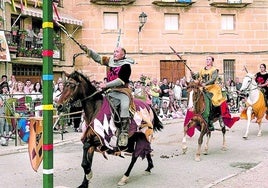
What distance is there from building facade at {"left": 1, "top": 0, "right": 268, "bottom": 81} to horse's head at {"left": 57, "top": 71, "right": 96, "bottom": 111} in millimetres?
21012

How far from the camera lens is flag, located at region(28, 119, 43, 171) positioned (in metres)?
6.42

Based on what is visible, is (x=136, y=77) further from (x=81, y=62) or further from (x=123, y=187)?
(x=123, y=187)

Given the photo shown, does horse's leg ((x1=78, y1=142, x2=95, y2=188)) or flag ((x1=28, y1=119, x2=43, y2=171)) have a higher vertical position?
flag ((x1=28, y1=119, x2=43, y2=171))

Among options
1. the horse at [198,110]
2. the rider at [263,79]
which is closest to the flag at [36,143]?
the horse at [198,110]

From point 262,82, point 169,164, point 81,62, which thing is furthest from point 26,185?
point 81,62

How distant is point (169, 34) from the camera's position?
31.2 metres

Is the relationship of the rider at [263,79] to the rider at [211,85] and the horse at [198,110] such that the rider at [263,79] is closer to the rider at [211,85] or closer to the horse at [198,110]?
the rider at [211,85]

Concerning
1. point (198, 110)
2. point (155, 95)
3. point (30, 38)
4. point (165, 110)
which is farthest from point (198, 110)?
point (30, 38)

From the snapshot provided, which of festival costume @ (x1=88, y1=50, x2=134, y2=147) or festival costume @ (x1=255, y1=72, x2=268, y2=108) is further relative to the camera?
festival costume @ (x1=255, y1=72, x2=268, y2=108)

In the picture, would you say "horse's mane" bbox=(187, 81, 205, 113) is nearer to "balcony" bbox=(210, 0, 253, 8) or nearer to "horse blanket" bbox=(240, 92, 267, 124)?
"horse blanket" bbox=(240, 92, 267, 124)

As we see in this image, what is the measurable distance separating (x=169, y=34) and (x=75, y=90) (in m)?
24.1

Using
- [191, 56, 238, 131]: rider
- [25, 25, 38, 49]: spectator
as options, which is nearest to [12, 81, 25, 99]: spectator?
[191, 56, 238, 131]: rider

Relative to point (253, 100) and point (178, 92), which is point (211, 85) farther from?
point (178, 92)

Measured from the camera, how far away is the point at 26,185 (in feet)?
27.4
